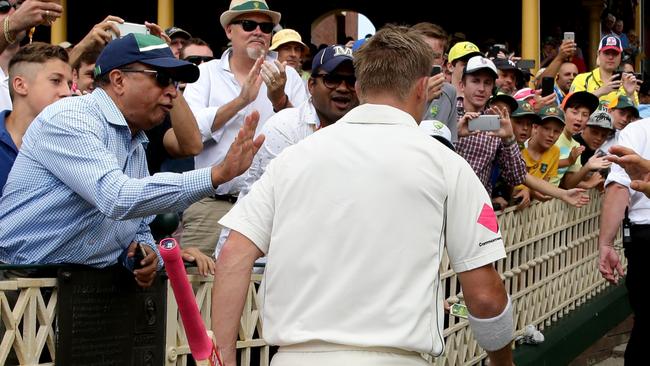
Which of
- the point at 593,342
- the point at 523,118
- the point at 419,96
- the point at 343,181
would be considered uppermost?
the point at 419,96

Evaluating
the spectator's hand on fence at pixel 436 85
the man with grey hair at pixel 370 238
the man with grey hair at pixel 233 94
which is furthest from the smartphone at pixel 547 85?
the man with grey hair at pixel 370 238

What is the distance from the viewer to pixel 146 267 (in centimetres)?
419

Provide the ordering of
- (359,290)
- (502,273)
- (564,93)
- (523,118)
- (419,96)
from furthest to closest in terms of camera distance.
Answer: (564,93), (523,118), (502,273), (419,96), (359,290)

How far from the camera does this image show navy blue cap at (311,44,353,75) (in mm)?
5395

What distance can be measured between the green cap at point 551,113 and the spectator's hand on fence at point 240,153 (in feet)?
16.9

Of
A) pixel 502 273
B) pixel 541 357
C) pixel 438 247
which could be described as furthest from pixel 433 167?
pixel 541 357

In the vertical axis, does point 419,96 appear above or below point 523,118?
above

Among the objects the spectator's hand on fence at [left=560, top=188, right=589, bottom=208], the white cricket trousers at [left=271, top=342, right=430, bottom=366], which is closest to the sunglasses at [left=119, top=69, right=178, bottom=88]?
Answer: the white cricket trousers at [left=271, top=342, right=430, bottom=366]

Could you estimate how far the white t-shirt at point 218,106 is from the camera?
6.05 m

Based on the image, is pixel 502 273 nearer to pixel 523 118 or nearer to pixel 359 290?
pixel 523 118

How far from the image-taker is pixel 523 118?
859 cm

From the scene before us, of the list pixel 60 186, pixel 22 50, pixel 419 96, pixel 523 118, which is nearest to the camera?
pixel 419 96

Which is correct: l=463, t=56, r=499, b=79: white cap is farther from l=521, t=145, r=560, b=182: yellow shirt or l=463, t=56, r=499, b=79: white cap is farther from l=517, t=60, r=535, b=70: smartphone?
l=517, t=60, r=535, b=70: smartphone

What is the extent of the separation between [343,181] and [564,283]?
6.50m
